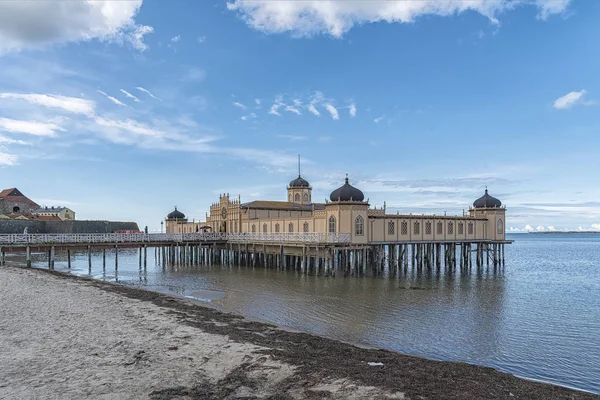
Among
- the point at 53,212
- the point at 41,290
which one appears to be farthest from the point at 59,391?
the point at 53,212

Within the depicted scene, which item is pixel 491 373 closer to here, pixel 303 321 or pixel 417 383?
pixel 417 383

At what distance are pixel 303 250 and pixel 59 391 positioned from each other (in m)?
28.4

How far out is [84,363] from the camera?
10750 millimetres

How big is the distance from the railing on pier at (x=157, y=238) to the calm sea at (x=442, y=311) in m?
3.21

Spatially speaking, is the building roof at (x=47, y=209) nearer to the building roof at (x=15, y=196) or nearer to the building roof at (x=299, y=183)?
the building roof at (x=15, y=196)

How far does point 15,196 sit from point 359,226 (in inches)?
3515

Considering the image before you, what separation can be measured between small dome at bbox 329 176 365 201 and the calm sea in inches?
246

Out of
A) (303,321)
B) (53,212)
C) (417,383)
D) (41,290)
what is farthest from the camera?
(53,212)

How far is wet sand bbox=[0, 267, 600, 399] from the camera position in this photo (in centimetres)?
911

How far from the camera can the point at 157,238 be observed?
42.9 metres

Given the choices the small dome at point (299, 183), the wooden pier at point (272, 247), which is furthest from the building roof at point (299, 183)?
the wooden pier at point (272, 247)

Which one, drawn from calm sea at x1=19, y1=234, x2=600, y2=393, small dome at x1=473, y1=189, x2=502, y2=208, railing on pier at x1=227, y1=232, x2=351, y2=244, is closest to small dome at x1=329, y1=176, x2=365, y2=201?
railing on pier at x1=227, y1=232, x2=351, y2=244

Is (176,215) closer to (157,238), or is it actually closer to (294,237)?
(157,238)

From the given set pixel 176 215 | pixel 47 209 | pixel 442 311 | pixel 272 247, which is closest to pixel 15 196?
pixel 47 209
